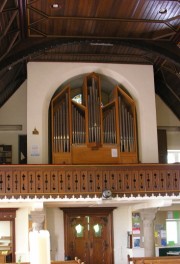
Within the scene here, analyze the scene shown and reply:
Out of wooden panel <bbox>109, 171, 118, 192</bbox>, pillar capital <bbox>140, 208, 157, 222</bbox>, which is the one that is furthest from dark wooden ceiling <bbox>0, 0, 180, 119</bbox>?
pillar capital <bbox>140, 208, 157, 222</bbox>

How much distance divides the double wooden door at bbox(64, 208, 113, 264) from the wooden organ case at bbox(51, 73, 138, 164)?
234cm

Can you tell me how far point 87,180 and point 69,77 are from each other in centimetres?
354

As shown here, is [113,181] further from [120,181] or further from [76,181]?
[76,181]

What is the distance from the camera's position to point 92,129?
12898 mm

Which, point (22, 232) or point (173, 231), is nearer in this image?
point (22, 232)

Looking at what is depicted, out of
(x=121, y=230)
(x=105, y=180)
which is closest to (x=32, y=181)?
(x=105, y=180)

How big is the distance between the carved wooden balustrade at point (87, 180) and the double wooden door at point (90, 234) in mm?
3206

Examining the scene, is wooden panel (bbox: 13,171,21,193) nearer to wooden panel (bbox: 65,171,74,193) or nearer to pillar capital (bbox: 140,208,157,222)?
wooden panel (bbox: 65,171,74,193)

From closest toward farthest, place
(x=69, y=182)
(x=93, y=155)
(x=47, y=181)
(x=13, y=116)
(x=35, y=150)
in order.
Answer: (x=47, y=181) < (x=69, y=182) < (x=35, y=150) < (x=93, y=155) < (x=13, y=116)

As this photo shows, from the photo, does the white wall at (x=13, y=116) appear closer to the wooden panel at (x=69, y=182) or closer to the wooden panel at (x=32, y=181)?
the wooden panel at (x=32, y=181)

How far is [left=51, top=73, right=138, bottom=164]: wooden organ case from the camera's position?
12.9 metres

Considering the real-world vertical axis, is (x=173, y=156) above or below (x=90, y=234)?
above

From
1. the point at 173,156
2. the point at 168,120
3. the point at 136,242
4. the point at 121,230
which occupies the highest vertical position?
the point at 168,120

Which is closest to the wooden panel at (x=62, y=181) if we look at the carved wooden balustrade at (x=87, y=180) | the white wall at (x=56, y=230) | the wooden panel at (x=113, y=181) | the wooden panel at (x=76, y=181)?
the carved wooden balustrade at (x=87, y=180)
